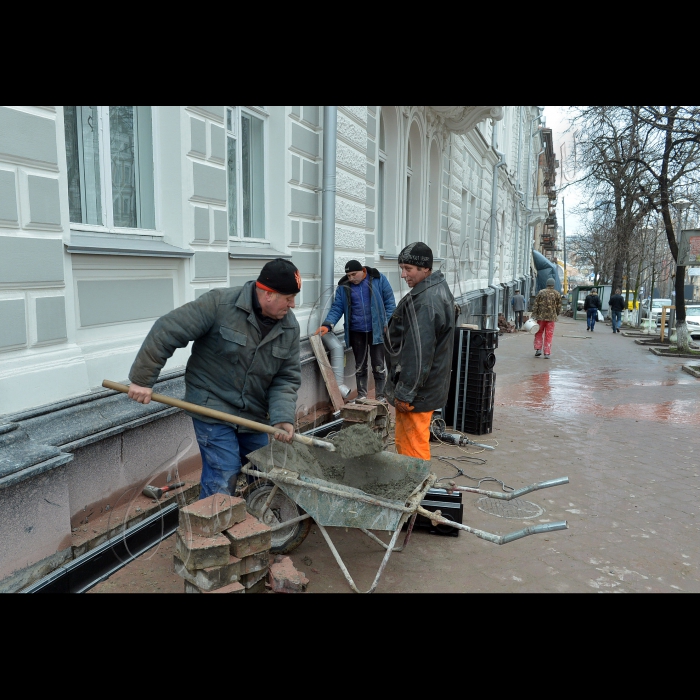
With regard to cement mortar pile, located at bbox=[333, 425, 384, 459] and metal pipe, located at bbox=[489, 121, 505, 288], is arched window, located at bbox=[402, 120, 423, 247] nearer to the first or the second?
metal pipe, located at bbox=[489, 121, 505, 288]

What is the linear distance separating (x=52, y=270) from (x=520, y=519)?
3.48 meters

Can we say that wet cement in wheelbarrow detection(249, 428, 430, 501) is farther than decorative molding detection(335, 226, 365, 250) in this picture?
No

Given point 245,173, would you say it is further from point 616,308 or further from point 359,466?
point 616,308

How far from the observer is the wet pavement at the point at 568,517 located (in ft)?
10.9

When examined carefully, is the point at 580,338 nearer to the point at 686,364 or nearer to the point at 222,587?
the point at 686,364

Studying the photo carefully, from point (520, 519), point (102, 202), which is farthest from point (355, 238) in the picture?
point (520, 519)

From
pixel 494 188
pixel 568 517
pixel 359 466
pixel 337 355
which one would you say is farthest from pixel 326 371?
pixel 494 188

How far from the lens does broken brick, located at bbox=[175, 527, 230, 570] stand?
2.72 metres

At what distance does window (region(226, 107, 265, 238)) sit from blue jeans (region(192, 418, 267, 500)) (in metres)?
2.76

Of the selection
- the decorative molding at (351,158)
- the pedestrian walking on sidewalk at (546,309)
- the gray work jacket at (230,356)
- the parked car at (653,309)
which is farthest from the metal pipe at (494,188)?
the gray work jacket at (230,356)

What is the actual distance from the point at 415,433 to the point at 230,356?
5.08ft

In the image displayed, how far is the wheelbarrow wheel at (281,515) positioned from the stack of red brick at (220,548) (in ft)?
1.47

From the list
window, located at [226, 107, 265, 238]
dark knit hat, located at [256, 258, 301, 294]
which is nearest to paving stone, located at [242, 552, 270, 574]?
dark knit hat, located at [256, 258, 301, 294]

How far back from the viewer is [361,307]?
664 cm
